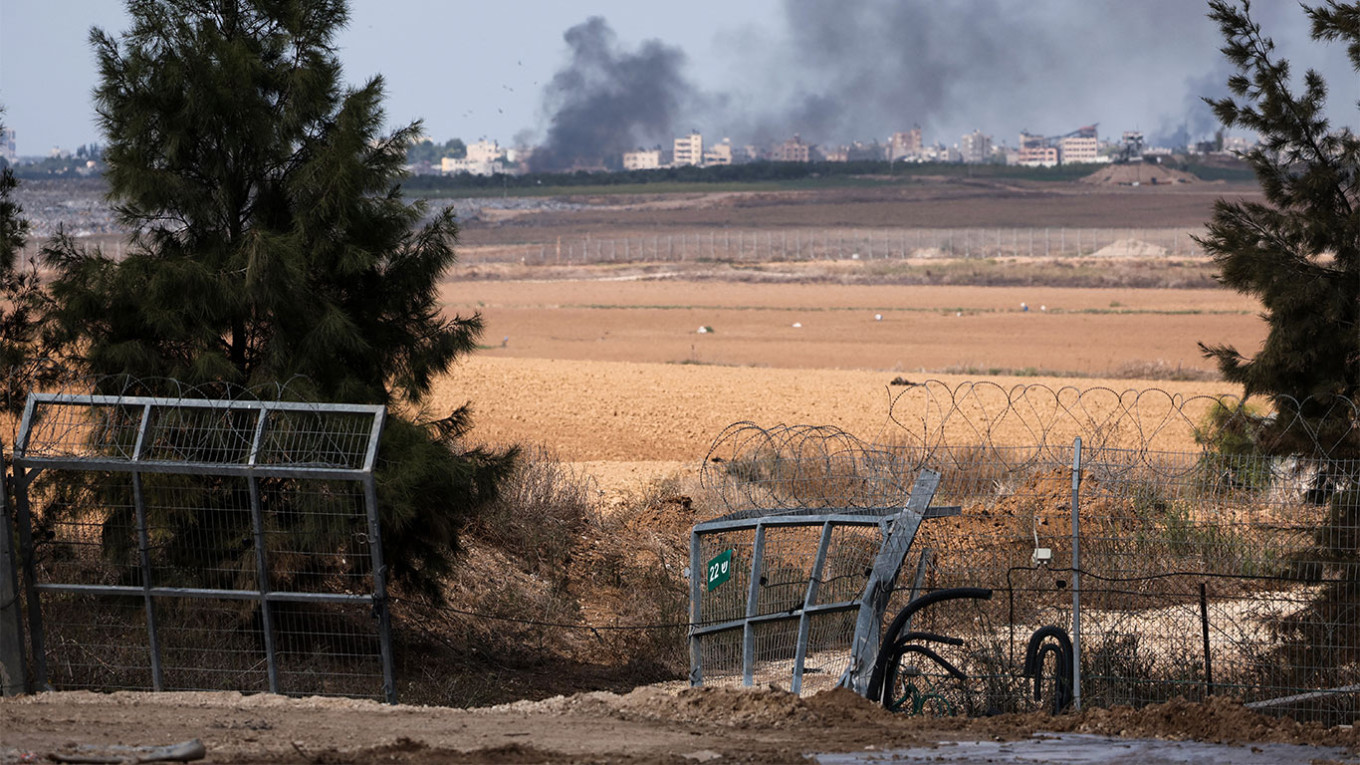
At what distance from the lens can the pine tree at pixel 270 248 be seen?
1234 cm

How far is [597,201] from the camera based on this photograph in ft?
616

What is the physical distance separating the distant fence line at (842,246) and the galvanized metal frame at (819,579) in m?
92.6

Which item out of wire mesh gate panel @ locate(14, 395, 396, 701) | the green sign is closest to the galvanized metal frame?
the green sign

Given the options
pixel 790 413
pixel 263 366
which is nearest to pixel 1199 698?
pixel 263 366

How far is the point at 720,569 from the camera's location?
10.8 m

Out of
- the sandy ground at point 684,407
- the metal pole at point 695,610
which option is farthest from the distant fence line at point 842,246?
the metal pole at point 695,610

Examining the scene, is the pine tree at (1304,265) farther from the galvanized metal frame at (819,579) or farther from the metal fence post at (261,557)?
the metal fence post at (261,557)

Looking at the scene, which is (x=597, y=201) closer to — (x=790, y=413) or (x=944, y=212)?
(x=944, y=212)

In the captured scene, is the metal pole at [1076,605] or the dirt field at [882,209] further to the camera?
the dirt field at [882,209]

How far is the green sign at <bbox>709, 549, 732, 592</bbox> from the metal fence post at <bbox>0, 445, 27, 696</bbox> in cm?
533

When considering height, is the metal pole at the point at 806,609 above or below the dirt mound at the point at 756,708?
above

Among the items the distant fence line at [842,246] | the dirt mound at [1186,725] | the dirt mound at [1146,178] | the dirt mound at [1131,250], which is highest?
the dirt mound at [1146,178]

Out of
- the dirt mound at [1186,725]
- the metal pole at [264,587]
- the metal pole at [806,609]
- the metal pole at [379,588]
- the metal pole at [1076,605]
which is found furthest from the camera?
the metal pole at [264,587]

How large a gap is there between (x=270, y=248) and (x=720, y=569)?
487cm
